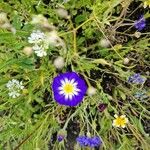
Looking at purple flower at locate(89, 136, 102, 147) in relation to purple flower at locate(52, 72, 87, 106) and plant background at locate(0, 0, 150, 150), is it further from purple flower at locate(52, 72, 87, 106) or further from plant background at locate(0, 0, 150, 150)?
purple flower at locate(52, 72, 87, 106)

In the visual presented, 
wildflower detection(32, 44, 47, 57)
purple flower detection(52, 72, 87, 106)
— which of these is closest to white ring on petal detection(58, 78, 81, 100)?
purple flower detection(52, 72, 87, 106)

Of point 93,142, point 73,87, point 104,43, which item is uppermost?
point 104,43

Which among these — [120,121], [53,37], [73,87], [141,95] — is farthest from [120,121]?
[53,37]

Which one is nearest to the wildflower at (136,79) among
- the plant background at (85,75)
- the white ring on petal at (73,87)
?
the plant background at (85,75)

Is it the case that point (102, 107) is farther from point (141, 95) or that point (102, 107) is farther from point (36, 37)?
point (36, 37)

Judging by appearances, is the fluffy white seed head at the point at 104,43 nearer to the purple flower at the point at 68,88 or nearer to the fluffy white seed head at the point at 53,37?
the purple flower at the point at 68,88

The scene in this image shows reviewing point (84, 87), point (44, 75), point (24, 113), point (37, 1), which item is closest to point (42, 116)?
point (24, 113)
